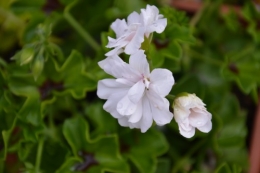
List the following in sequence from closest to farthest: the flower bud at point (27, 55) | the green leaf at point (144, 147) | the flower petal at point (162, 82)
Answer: the flower petal at point (162, 82) < the flower bud at point (27, 55) < the green leaf at point (144, 147)

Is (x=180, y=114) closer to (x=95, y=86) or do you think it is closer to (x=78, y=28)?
(x=95, y=86)

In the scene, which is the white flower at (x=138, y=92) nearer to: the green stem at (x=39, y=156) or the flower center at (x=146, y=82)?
the flower center at (x=146, y=82)

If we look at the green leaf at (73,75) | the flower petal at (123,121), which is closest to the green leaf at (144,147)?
the green leaf at (73,75)

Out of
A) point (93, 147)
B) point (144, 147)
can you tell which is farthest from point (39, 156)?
point (144, 147)

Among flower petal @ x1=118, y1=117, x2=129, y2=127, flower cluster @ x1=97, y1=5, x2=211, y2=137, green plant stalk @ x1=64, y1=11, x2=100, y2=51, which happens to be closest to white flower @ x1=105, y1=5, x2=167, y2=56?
flower cluster @ x1=97, y1=5, x2=211, y2=137

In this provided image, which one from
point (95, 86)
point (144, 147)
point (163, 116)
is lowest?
point (144, 147)

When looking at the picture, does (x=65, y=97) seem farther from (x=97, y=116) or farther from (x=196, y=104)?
(x=196, y=104)

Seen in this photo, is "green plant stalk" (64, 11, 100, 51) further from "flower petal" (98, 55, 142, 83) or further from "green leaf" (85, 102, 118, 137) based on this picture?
"flower petal" (98, 55, 142, 83)
